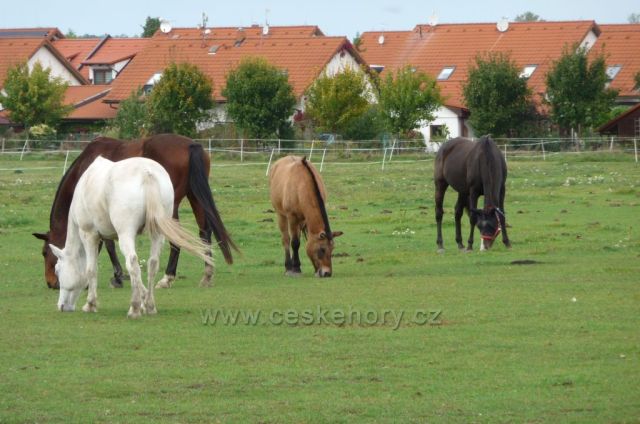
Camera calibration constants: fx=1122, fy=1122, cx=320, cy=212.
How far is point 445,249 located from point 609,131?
3593 centimetres

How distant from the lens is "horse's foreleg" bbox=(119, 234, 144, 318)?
1103 cm

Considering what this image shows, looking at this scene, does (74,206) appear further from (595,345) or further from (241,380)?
(595,345)

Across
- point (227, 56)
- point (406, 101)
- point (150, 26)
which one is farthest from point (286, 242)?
point (150, 26)

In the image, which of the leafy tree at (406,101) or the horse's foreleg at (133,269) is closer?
the horse's foreleg at (133,269)

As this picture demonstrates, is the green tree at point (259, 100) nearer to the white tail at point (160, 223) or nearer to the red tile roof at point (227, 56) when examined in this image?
the red tile roof at point (227, 56)

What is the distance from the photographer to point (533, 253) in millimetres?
17531

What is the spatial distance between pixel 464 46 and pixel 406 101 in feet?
58.8

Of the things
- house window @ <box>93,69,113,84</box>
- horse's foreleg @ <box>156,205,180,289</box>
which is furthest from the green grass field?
house window @ <box>93,69,113,84</box>

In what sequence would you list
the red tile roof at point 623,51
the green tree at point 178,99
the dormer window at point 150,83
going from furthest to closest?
the dormer window at point 150,83 → the red tile roof at point 623,51 → the green tree at point 178,99

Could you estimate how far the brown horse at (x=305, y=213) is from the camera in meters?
15.0

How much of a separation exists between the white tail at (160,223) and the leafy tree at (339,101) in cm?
4297

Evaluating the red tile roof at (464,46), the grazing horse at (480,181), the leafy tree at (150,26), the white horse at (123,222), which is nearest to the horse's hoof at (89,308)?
the white horse at (123,222)

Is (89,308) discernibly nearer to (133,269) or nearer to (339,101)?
(133,269)

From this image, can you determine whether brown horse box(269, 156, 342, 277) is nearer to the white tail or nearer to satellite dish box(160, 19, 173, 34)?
the white tail
